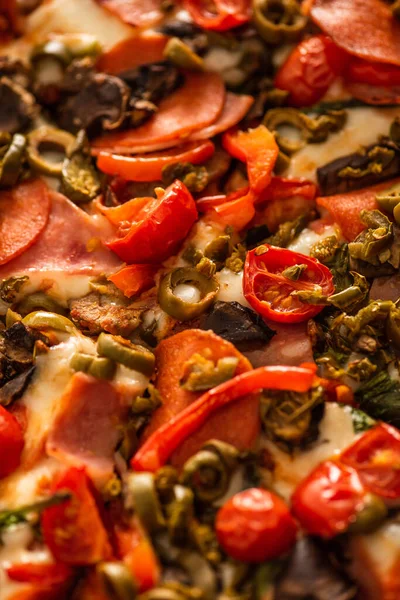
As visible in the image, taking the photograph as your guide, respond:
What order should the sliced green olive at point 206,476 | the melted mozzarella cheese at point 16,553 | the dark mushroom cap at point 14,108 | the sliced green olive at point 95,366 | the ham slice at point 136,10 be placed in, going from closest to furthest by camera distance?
the melted mozzarella cheese at point 16,553 < the sliced green olive at point 206,476 < the sliced green olive at point 95,366 < the dark mushroom cap at point 14,108 < the ham slice at point 136,10

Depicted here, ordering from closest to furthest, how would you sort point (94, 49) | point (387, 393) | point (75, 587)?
point (75, 587)
point (387, 393)
point (94, 49)

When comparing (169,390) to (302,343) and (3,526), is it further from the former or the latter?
(3,526)

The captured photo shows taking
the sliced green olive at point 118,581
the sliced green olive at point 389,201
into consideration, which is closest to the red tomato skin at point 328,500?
the sliced green olive at point 118,581

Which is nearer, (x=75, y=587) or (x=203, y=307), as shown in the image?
(x=75, y=587)

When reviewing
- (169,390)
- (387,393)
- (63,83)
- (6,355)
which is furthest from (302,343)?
(63,83)

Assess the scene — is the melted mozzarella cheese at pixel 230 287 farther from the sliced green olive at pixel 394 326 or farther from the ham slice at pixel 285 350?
the sliced green olive at pixel 394 326

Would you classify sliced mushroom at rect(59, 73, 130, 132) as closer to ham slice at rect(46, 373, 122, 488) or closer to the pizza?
the pizza
